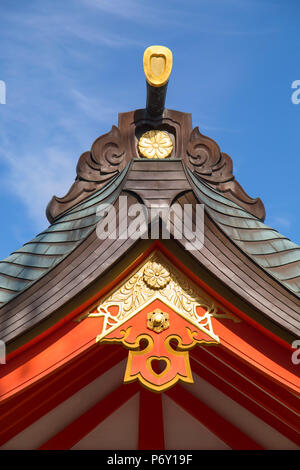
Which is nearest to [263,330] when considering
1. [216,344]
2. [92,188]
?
[216,344]

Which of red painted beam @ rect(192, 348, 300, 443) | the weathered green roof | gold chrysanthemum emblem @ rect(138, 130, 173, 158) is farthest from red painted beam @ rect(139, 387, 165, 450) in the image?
gold chrysanthemum emblem @ rect(138, 130, 173, 158)

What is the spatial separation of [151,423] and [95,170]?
10.3 ft

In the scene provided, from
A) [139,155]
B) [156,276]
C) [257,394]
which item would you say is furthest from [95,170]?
[257,394]

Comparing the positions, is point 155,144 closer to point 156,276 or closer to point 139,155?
point 139,155

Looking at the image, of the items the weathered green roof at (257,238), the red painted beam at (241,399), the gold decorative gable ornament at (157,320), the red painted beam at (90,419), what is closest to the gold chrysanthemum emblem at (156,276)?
the gold decorative gable ornament at (157,320)

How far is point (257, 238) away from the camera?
4750 millimetres

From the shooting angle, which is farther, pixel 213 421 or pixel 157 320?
pixel 213 421

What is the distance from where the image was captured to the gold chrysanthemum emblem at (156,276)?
284 centimetres

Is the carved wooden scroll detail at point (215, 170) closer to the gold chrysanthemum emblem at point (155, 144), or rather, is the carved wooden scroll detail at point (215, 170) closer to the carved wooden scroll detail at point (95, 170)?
the gold chrysanthemum emblem at point (155, 144)

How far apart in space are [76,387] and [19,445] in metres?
0.58

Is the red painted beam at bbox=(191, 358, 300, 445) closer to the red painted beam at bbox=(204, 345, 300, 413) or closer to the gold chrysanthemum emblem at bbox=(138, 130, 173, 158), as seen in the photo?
the red painted beam at bbox=(204, 345, 300, 413)

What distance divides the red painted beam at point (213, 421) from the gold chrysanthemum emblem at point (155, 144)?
2.81 meters

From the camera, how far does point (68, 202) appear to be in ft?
18.2

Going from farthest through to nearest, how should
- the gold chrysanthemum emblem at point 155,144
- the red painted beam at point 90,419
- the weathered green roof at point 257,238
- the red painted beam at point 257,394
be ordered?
1. the gold chrysanthemum emblem at point 155,144
2. the weathered green roof at point 257,238
3. the red painted beam at point 90,419
4. the red painted beam at point 257,394
